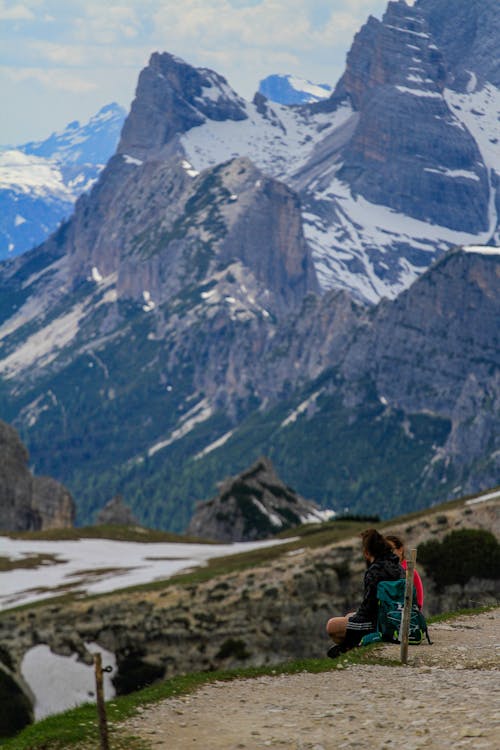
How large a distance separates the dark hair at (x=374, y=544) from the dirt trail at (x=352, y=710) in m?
2.98

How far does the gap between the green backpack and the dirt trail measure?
56 cm

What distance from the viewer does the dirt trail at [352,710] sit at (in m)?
23.1

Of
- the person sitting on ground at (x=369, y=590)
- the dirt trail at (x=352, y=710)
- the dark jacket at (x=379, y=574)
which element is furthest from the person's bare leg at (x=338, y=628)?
the dark jacket at (x=379, y=574)

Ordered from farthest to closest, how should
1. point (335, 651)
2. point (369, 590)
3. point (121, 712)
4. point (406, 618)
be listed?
point (335, 651) < point (369, 590) < point (406, 618) < point (121, 712)

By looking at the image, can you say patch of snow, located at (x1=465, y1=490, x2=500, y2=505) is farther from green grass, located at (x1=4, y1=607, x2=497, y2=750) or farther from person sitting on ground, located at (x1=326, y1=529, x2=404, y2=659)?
green grass, located at (x1=4, y1=607, x2=497, y2=750)

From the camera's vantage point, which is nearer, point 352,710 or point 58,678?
point 352,710

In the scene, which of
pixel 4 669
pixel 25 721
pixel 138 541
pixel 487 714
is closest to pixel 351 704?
pixel 487 714

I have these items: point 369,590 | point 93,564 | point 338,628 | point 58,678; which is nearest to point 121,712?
point 369,590

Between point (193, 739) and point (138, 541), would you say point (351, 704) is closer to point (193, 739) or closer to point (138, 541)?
point (193, 739)

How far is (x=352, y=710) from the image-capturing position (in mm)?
25719

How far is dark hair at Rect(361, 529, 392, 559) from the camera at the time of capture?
3052 cm

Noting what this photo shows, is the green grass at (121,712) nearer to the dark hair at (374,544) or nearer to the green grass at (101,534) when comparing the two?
the dark hair at (374,544)

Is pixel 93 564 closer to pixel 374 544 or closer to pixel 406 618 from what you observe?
pixel 374 544

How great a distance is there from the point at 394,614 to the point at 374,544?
2299 mm
